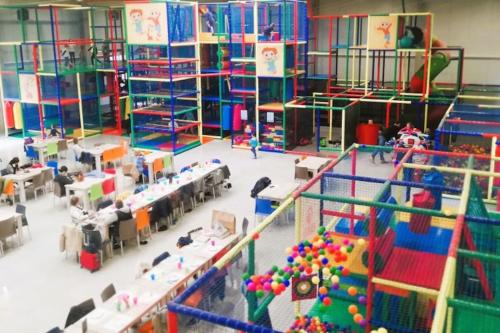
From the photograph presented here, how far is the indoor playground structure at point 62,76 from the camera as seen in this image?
1962 centimetres

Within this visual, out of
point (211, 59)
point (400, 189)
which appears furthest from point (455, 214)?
point (211, 59)

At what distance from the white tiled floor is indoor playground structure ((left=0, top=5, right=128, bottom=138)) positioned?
707 cm

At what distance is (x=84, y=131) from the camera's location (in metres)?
20.6

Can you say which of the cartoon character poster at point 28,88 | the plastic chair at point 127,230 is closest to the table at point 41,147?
the cartoon character poster at point 28,88

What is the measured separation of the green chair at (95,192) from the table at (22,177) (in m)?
2.06

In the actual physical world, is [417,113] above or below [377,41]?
below

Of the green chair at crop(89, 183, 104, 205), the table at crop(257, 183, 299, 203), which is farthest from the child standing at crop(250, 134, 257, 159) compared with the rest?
the green chair at crop(89, 183, 104, 205)

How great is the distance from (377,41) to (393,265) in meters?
12.2

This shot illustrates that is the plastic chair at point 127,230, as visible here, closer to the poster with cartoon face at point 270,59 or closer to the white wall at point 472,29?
the poster with cartoon face at point 270,59

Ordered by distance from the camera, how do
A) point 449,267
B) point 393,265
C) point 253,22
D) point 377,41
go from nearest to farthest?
point 449,267
point 393,265
point 377,41
point 253,22

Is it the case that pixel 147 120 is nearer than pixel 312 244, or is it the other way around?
pixel 312 244

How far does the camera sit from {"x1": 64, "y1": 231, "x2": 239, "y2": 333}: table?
6.86 metres

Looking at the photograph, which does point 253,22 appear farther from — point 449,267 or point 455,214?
point 449,267

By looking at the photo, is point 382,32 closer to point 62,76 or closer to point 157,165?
point 157,165
